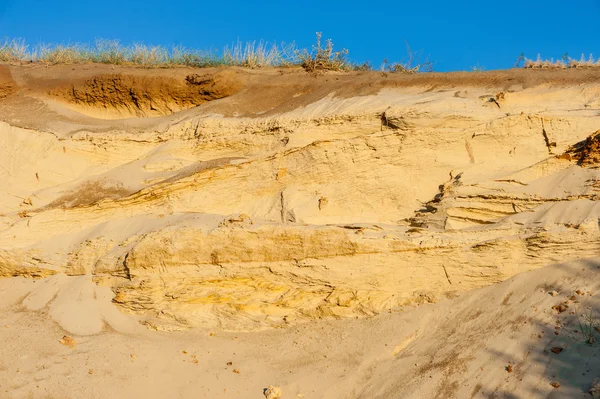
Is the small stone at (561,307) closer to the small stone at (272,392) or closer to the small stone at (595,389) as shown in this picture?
the small stone at (595,389)

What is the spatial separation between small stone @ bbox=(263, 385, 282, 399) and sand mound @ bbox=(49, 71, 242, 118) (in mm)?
5714

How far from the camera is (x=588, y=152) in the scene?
7340 millimetres

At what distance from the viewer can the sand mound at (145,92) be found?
10586 millimetres

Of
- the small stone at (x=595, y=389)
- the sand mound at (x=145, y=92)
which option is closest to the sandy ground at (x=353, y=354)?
the small stone at (x=595, y=389)

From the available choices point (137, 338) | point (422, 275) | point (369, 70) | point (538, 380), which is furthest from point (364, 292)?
point (369, 70)

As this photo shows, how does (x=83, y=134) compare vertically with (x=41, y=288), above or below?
above

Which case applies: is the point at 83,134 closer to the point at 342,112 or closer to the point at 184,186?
the point at 184,186

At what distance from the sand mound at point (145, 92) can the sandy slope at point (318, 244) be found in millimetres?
1033

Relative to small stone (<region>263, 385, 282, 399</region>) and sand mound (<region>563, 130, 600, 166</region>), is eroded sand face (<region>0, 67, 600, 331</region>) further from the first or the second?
small stone (<region>263, 385, 282, 399</region>)

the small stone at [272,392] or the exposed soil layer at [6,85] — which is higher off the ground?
the exposed soil layer at [6,85]

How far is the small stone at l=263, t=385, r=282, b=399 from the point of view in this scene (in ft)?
20.3

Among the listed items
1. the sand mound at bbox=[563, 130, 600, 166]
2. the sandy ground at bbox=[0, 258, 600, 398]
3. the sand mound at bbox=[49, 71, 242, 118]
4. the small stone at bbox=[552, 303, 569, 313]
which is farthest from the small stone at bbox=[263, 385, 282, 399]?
the sand mound at bbox=[49, 71, 242, 118]

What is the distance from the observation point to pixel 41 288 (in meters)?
7.99

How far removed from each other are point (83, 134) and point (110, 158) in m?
0.61
